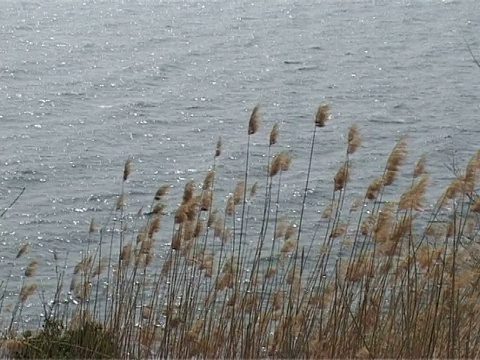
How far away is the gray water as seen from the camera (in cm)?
1407

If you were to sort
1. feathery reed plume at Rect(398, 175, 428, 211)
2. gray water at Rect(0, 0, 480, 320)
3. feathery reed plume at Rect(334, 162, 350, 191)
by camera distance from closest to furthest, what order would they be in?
1. feathery reed plume at Rect(398, 175, 428, 211)
2. feathery reed plume at Rect(334, 162, 350, 191)
3. gray water at Rect(0, 0, 480, 320)

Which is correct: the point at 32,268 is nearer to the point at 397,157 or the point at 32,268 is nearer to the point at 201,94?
the point at 397,157

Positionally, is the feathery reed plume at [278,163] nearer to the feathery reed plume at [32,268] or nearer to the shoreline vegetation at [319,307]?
the shoreline vegetation at [319,307]

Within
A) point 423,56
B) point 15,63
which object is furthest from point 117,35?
point 423,56

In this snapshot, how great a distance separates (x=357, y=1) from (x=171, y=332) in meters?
21.6

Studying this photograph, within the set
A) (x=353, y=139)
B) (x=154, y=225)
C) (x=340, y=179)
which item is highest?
(x=353, y=139)

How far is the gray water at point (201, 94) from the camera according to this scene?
554 inches

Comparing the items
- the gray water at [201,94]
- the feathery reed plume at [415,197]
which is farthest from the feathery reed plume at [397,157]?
the gray water at [201,94]

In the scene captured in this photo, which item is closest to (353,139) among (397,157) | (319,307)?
(397,157)

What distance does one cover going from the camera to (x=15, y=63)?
2066cm

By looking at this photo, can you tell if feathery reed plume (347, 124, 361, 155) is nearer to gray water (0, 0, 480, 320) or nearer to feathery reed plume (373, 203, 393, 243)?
feathery reed plume (373, 203, 393, 243)

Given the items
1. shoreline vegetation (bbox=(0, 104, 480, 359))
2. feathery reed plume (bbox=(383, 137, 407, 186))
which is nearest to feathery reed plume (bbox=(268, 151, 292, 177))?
shoreline vegetation (bbox=(0, 104, 480, 359))

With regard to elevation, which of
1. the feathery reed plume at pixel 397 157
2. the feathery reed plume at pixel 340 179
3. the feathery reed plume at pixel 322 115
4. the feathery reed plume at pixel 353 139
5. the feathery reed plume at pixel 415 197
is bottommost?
the feathery reed plume at pixel 415 197

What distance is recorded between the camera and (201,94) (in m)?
18.6
